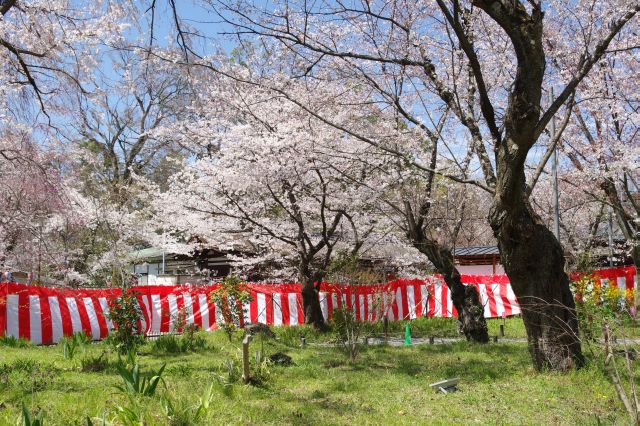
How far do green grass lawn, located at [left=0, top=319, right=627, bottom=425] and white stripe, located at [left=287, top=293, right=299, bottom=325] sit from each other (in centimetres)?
650

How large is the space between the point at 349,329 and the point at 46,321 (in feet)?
24.6

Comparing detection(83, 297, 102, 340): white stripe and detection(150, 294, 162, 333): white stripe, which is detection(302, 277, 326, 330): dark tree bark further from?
detection(83, 297, 102, 340): white stripe

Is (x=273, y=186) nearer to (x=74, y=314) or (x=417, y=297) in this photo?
(x=74, y=314)

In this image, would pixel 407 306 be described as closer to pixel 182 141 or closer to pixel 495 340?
pixel 495 340

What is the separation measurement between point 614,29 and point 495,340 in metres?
7.00

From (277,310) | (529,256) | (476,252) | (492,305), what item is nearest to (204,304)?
(277,310)

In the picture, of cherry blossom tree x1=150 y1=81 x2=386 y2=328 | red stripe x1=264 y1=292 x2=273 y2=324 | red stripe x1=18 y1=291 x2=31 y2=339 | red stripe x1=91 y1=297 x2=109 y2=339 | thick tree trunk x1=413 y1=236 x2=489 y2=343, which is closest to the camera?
thick tree trunk x1=413 y1=236 x2=489 y2=343

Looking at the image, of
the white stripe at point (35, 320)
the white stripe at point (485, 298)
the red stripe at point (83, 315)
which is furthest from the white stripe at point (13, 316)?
the white stripe at point (485, 298)

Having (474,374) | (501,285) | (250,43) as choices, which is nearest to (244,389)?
(474,374)

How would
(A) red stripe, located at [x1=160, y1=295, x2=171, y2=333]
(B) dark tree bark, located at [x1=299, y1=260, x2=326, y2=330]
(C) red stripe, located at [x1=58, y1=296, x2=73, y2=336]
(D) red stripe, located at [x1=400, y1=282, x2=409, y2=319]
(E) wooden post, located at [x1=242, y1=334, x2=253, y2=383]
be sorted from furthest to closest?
(D) red stripe, located at [x1=400, y1=282, x2=409, y2=319] → (A) red stripe, located at [x1=160, y1=295, x2=171, y2=333] → (B) dark tree bark, located at [x1=299, y1=260, x2=326, y2=330] → (C) red stripe, located at [x1=58, y1=296, x2=73, y2=336] → (E) wooden post, located at [x1=242, y1=334, x2=253, y2=383]

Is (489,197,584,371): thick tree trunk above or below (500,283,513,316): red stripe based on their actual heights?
above

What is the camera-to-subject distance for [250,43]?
605 cm

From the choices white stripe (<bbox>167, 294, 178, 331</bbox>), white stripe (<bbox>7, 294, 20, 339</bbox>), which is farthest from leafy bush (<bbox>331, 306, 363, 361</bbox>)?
white stripe (<bbox>7, 294, 20, 339</bbox>)

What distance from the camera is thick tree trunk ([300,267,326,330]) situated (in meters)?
13.2
